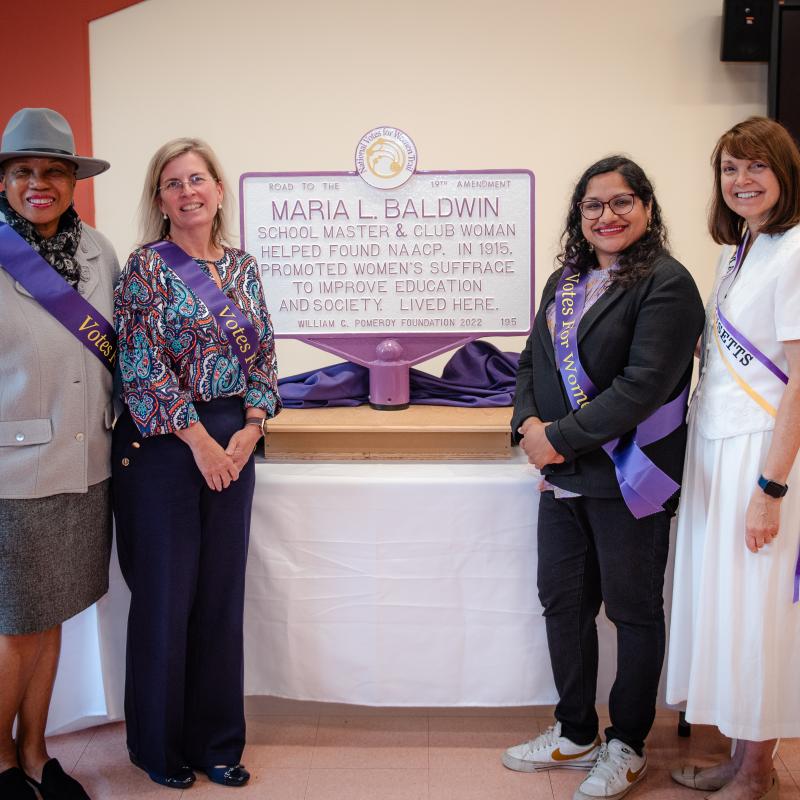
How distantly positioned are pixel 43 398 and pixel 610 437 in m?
1.08

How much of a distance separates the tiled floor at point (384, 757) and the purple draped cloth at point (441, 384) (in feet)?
2.60

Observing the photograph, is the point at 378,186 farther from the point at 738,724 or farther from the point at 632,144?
the point at 632,144

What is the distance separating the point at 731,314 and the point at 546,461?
0.45 meters

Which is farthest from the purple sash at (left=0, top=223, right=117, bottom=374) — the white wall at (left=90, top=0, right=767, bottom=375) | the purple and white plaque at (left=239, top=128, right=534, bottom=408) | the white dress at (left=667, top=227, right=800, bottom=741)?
the white wall at (left=90, top=0, right=767, bottom=375)

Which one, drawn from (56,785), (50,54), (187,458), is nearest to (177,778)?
(56,785)

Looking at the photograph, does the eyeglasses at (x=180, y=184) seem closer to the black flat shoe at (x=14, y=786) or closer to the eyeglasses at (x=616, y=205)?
the eyeglasses at (x=616, y=205)

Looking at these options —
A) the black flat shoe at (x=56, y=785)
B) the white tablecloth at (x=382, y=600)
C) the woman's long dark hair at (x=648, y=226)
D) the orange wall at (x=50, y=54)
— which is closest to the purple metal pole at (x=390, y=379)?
the white tablecloth at (x=382, y=600)

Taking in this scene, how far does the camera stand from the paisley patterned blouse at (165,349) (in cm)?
164

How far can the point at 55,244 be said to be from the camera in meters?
1.64

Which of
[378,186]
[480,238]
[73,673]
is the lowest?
[73,673]

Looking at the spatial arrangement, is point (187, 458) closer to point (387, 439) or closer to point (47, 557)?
point (47, 557)

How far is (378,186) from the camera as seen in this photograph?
2.22m

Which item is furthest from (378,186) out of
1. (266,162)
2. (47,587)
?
(266,162)

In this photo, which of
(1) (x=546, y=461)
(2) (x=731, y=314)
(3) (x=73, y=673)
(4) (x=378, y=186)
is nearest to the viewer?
(2) (x=731, y=314)
